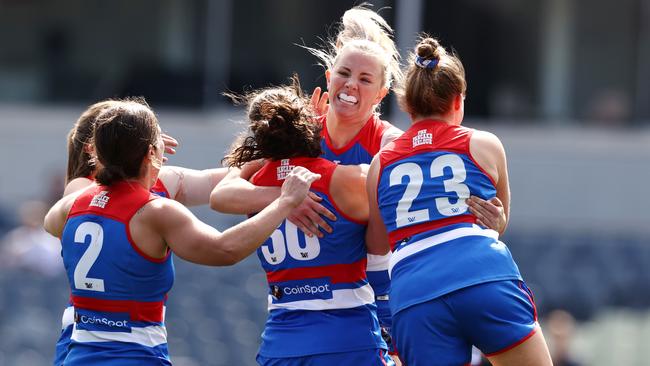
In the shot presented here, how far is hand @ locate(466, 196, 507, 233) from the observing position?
401 cm

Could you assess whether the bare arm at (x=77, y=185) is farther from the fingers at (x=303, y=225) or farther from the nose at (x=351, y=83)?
the nose at (x=351, y=83)

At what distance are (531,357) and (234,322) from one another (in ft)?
19.4

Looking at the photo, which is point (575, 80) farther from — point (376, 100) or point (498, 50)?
point (376, 100)

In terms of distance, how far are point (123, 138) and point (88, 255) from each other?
1.42 feet

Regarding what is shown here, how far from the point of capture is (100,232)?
4023 mm

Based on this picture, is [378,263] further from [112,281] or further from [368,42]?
[112,281]

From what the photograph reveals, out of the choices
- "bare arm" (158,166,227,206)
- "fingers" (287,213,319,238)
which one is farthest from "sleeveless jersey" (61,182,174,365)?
"bare arm" (158,166,227,206)

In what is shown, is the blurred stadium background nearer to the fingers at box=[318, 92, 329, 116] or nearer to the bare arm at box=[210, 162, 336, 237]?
the fingers at box=[318, 92, 329, 116]

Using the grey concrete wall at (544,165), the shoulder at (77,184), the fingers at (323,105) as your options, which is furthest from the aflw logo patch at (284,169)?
the grey concrete wall at (544,165)

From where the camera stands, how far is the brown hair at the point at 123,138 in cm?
397

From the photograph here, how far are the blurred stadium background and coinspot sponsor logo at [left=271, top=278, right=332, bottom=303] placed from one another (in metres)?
7.62

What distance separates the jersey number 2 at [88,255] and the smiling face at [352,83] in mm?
1024

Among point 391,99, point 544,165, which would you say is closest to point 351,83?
point 391,99

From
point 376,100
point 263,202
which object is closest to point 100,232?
point 263,202
